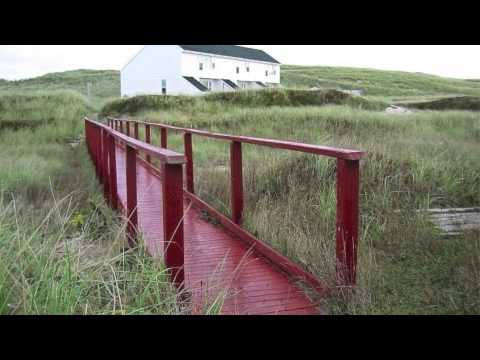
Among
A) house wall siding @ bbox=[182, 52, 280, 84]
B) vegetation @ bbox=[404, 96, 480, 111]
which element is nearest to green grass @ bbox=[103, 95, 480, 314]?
vegetation @ bbox=[404, 96, 480, 111]

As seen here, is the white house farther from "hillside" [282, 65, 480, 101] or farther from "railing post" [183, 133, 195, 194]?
"railing post" [183, 133, 195, 194]

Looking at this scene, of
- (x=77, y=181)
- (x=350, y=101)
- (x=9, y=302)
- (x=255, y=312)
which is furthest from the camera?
(x=350, y=101)

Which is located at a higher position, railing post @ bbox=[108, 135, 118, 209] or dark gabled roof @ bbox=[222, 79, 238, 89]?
dark gabled roof @ bbox=[222, 79, 238, 89]

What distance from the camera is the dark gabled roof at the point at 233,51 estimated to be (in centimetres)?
4194

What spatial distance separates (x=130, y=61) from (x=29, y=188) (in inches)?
1448

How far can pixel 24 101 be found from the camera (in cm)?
2473

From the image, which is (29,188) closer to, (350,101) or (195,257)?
(195,257)

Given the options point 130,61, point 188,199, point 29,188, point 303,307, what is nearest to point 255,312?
point 303,307

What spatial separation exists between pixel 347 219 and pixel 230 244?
183cm

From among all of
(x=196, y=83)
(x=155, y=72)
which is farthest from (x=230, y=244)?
(x=155, y=72)

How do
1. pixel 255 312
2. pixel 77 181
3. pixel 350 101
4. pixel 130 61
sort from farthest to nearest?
pixel 130 61
pixel 350 101
pixel 77 181
pixel 255 312

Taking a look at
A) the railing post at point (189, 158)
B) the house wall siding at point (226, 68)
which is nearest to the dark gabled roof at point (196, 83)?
the house wall siding at point (226, 68)

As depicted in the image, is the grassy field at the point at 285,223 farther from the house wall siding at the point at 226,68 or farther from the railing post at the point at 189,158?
the house wall siding at the point at 226,68

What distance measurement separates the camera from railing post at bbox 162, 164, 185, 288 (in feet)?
8.96
